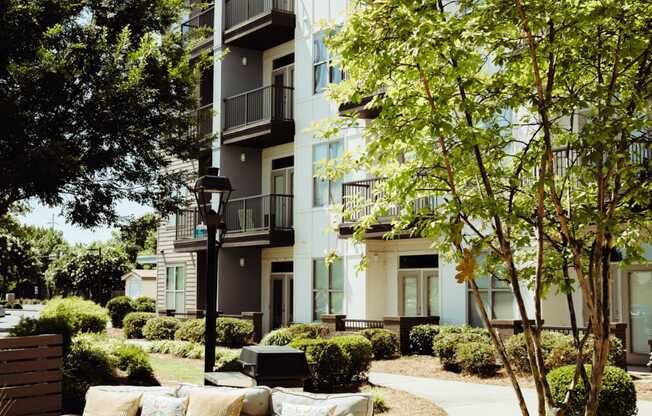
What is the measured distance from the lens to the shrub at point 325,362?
14906 millimetres

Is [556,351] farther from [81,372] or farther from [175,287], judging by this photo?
[175,287]

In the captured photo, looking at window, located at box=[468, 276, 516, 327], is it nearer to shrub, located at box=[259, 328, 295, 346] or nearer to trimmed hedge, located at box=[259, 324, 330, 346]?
trimmed hedge, located at box=[259, 324, 330, 346]

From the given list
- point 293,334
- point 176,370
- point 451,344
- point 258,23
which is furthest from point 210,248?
point 258,23

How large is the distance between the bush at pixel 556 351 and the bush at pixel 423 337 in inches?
160

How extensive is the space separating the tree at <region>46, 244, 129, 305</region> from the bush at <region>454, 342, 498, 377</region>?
2013 inches

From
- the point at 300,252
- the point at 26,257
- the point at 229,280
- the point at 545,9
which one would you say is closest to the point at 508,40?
the point at 545,9

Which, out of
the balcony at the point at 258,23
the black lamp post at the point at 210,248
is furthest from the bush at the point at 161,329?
the black lamp post at the point at 210,248

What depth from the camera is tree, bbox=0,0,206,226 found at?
13648 millimetres

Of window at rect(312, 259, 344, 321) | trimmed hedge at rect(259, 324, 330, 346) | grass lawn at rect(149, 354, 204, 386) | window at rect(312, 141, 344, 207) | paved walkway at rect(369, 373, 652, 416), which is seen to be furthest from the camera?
window at rect(312, 141, 344, 207)

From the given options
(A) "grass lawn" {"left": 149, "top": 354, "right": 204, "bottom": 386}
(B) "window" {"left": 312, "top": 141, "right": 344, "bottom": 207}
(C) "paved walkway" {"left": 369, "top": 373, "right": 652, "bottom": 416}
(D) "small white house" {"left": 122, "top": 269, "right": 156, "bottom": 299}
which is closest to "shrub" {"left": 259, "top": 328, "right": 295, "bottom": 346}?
(A) "grass lawn" {"left": 149, "top": 354, "right": 204, "bottom": 386}

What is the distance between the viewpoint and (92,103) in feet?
46.8

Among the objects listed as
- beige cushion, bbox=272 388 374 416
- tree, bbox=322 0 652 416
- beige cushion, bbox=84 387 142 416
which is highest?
tree, bbox=322 0 652 416

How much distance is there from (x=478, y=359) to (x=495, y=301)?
3.80 meters

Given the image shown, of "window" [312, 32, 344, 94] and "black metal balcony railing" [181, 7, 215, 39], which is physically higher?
"black metal balcony railing" [181, 7, 215, 39]
